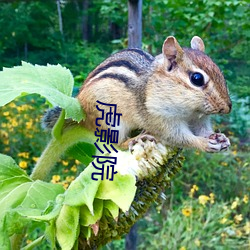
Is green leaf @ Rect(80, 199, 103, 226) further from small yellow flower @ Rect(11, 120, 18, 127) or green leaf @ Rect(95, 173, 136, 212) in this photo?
small yellow flower @ Rect(11, 120, 18, 127)

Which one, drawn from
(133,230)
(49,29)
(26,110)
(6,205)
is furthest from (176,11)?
(49,29)

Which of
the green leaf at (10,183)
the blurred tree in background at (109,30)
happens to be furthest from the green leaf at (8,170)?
the blurred tree in background at (109,30)

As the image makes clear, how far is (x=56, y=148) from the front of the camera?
0.60 meters

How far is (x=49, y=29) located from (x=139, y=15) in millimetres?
2475

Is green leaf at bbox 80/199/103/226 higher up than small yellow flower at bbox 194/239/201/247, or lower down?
higher up

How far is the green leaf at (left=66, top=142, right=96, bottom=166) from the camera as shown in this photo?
2.03ft

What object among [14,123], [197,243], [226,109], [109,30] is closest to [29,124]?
[14,123]

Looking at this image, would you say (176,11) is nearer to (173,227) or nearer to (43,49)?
(173,227)

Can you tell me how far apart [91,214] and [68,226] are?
27 millimetres

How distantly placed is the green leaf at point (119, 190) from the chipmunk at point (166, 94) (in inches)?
4.2

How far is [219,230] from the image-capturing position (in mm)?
1969

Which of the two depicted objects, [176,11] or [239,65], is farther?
[239,65]

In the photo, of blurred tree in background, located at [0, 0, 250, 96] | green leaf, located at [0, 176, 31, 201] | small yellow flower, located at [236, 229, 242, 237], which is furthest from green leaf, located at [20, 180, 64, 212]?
small yellow flower, located at [236, 229, 242, 237]

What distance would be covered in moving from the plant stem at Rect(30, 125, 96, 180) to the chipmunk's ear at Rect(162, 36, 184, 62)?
16 centimetres
